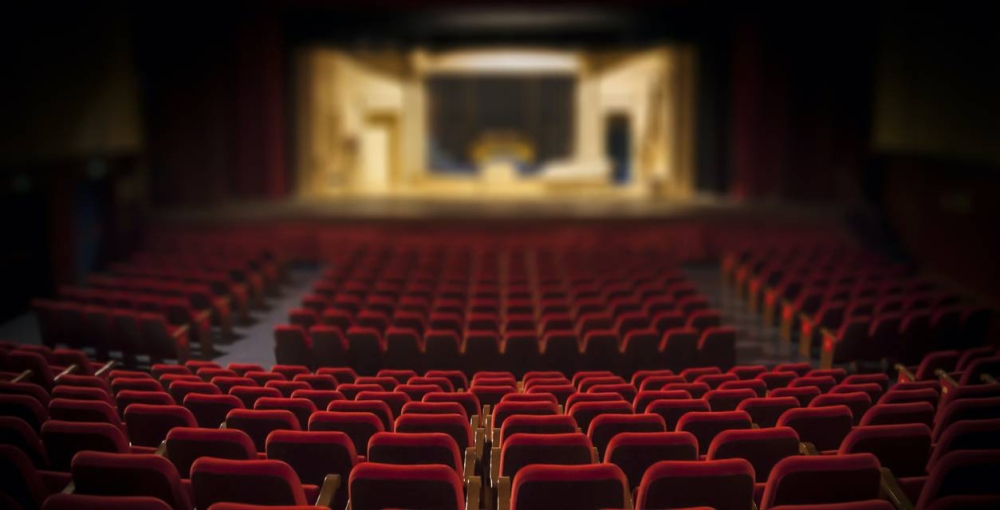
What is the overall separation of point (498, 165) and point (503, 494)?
1710cm

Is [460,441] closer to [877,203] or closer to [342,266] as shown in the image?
[342,266]

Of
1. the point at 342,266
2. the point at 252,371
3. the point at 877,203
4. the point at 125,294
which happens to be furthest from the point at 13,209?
the point at 877,203

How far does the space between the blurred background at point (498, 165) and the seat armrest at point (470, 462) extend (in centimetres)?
716

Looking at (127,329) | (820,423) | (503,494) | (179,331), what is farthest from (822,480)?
(127,329)

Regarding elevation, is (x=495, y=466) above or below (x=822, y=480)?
below

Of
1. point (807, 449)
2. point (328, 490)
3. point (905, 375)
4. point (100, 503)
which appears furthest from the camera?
point (905, 375)

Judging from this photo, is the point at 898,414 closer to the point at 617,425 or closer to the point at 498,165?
the point at 617,425

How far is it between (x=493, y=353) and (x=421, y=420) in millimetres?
2480

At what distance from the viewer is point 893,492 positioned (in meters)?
3.38

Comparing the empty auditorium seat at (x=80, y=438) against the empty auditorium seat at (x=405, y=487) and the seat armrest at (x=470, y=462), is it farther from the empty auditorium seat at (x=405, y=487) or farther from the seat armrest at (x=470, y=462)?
the seat armrest at (x=470, y=462)

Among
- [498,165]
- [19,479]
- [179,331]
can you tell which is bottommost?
[179,331]

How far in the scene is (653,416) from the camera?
3.87 m

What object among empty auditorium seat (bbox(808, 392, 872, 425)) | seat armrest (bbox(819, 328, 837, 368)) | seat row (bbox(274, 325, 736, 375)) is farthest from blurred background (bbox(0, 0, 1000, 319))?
empty auditorium seat (bbox(808, 392, 872, 425))

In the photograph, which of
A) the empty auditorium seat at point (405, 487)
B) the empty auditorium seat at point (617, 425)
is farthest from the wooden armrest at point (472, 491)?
the empty auditorium seat at point (617, 425)
